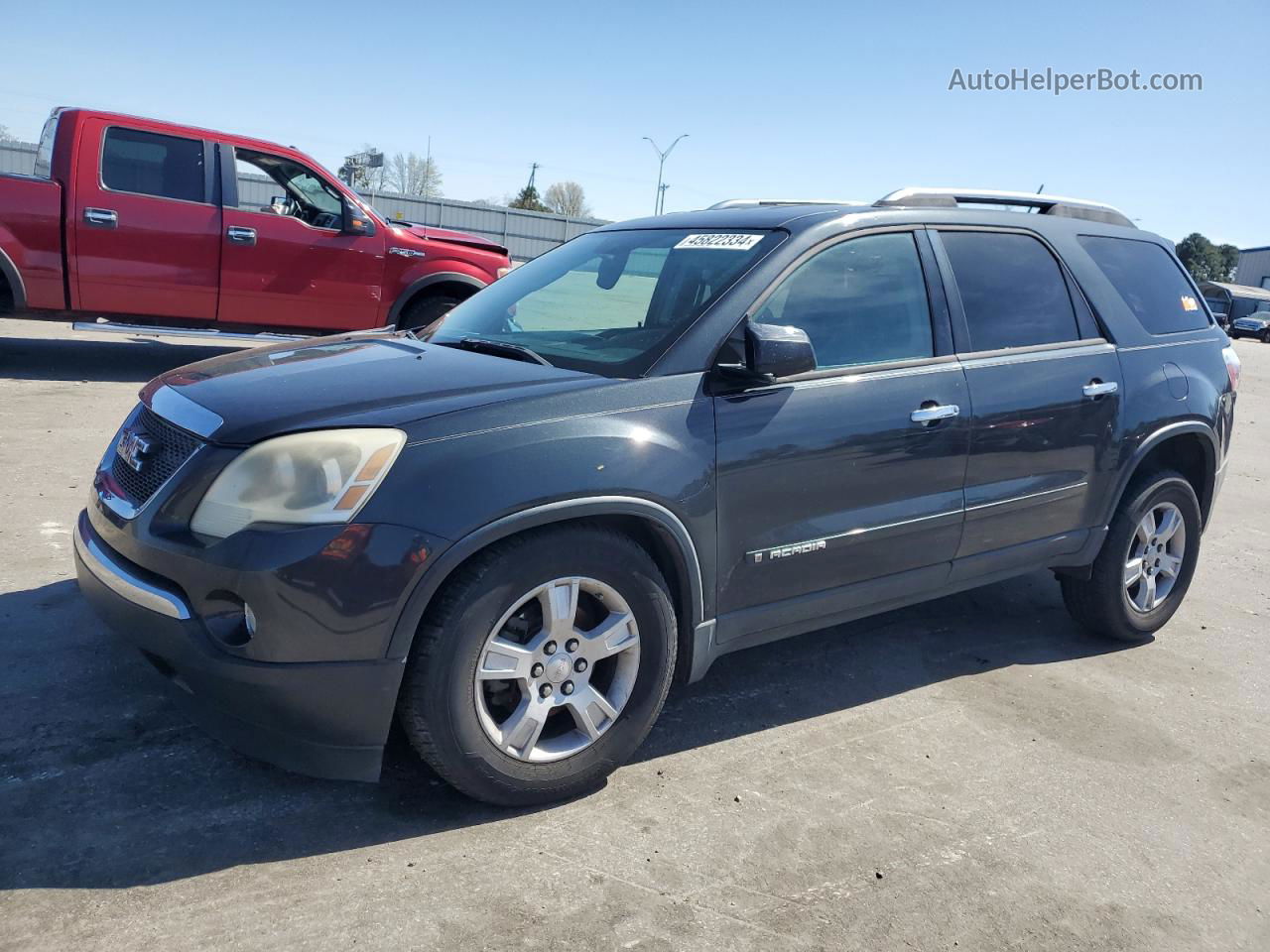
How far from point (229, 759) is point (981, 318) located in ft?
10.1

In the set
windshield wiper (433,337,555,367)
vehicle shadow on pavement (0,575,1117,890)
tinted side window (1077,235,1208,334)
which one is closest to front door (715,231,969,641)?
vehicle shadow on pavement (0,575,1117,890)

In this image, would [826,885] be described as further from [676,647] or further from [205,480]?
[205,480]

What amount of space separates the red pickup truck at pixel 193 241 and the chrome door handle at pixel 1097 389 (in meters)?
6.65

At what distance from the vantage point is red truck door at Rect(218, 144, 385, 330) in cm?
871

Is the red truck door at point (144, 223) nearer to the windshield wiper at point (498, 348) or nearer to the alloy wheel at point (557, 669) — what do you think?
the windshield wiper at point (498, 348)

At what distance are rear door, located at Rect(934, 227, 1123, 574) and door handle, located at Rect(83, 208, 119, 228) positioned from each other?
6861 millimetres

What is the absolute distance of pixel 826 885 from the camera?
8.94 feet

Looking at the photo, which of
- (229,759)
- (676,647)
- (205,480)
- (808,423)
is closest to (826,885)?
(676,647)

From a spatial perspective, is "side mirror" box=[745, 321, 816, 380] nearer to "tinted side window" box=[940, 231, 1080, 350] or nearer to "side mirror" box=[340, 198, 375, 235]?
"tinted side window" box=[940, 231, 1080, 350]

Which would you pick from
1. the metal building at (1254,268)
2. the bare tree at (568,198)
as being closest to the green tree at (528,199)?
the bare tree at (568,198)

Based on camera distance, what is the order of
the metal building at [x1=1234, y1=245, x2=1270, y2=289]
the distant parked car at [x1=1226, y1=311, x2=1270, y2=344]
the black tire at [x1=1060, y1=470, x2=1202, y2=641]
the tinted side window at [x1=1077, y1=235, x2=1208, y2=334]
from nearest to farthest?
the black tire at [x1=1060, y1=470, x2=1202, y2=641], the tinted side window at [x1=1077, y1=235, x2=1208, y2=334], the distant parked car at [x1=1226, y1=311, x2=1270, y2=344], the metal building at [x1=1234, y1=245, x2=1270, y2=289]

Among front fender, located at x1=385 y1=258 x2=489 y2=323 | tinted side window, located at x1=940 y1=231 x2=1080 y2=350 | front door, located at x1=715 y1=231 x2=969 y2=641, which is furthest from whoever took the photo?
front fender, located at x1=385 y1=258 x2=489 y2=323

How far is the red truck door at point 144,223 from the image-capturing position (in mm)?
8156

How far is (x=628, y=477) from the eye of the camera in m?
2.93
